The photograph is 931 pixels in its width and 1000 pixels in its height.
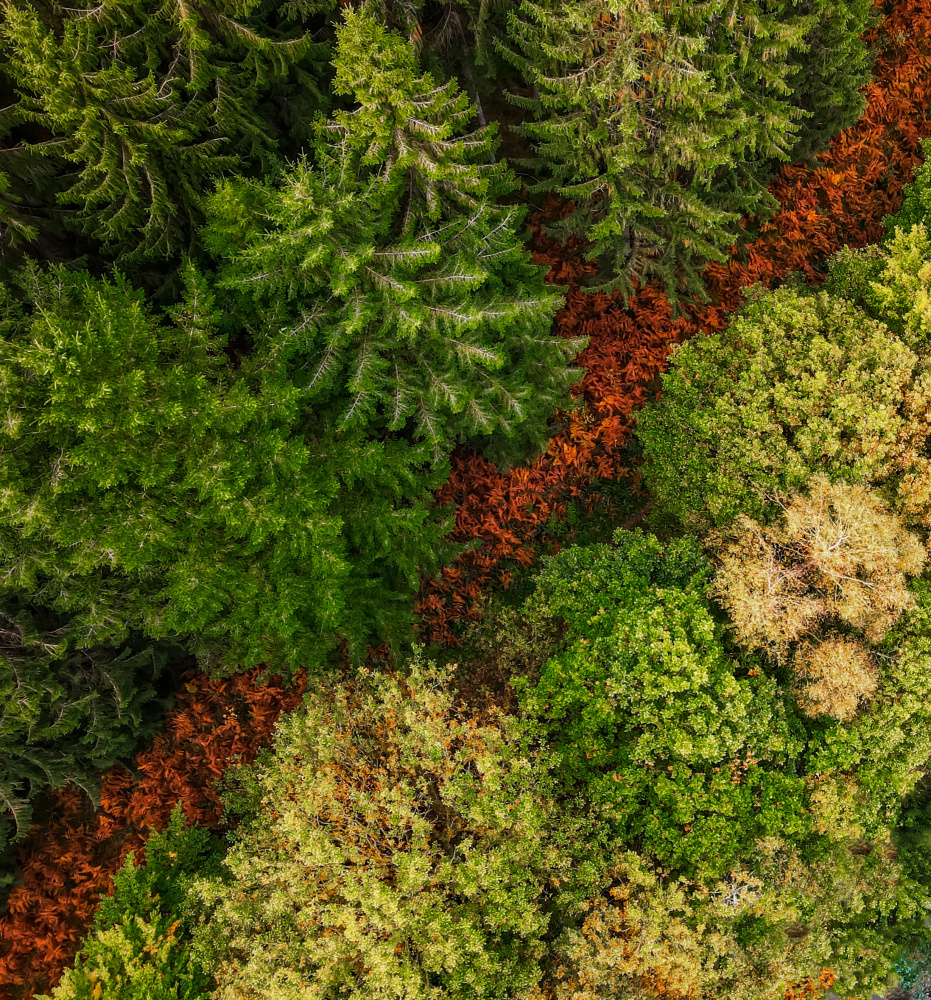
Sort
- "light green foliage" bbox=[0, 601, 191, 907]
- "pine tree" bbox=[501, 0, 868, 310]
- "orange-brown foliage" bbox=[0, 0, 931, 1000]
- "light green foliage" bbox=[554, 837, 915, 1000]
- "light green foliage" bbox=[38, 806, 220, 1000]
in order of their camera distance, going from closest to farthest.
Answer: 1. "light green foliage" bbox=[554, 837, 915, 1000]
2. "pine tree" bbox=[501, 0, 868, 310]
3. "light green foliage" bbox=[38, 806, 220, 1000]
4. "light green foliage" bbox=[0, 601, 191, 907]
5. "orange-brown foliage" bbox=[0, 0, 931, 1000]

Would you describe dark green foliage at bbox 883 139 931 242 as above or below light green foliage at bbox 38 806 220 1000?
above

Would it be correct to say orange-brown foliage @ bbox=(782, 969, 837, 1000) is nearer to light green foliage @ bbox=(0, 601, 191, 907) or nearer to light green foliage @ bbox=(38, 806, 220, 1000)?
light green foliage @ bbox=(38, 806, 220, 1000)

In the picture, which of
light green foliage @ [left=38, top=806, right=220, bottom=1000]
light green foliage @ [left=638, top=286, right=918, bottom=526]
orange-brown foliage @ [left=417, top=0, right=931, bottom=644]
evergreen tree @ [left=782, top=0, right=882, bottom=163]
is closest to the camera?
light green foliage @ [left=38, top=806, right=220, bottom=1000]

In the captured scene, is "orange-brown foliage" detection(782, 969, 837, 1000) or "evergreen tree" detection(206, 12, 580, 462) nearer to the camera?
"evergreen tree" detection(206, 12, 580, 462)

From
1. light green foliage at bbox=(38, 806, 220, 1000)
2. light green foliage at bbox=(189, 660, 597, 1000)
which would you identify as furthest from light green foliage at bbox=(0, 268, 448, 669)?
light green foliage at bbox=(38, 806, 220, 1000)

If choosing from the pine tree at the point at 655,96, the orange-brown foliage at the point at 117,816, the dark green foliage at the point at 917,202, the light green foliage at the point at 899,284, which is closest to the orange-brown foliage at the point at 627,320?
the orange-brown foliage at the point at 117,816

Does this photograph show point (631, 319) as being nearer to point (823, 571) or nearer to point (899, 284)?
point (899, 284)

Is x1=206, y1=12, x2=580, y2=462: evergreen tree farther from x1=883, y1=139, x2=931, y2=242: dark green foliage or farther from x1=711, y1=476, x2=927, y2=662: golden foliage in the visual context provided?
x1=883, y1=139, x2=931, y2=242: dark green foliage

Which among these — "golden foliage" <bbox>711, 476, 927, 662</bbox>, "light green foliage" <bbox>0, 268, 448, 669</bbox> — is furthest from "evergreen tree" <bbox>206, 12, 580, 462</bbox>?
"golden foliage" <bbox>711, 476, 927, 662</bbox>

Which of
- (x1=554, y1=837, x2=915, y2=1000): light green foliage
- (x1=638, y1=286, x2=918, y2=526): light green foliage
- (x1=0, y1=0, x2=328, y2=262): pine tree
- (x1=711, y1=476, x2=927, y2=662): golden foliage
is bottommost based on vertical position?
(x1=554, y1=837, x2=915, y2=1000): light green foliage
